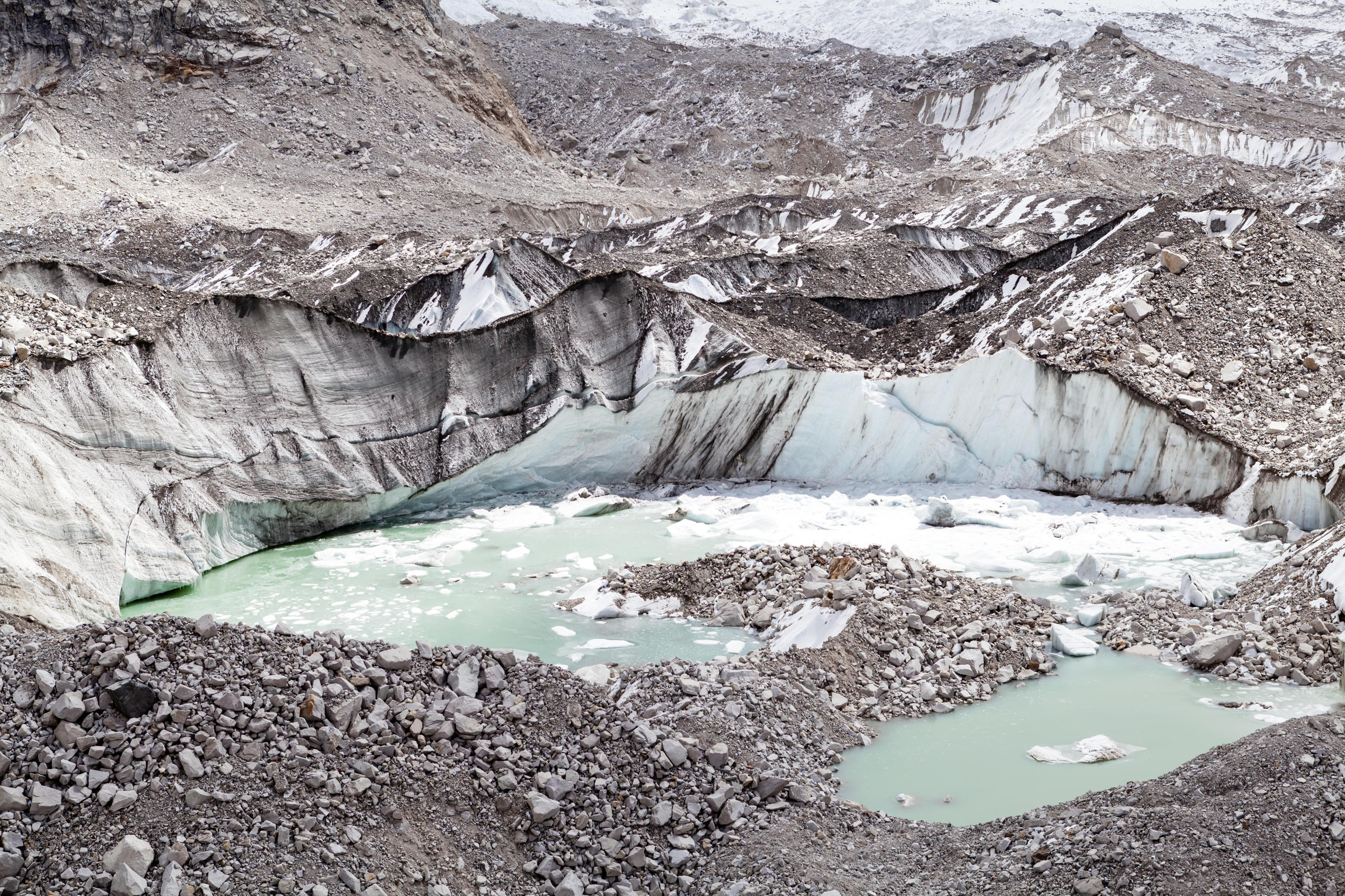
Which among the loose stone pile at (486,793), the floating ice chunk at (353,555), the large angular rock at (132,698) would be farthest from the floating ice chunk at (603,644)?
the large angular rock at (132,698)

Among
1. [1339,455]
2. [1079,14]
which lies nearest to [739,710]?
[1339,455]

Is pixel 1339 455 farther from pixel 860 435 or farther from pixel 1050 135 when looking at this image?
pixel 1050 135

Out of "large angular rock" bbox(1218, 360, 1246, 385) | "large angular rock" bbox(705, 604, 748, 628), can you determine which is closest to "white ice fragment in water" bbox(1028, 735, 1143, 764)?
"large angular rock" bbox(705, 604, 748, 628)

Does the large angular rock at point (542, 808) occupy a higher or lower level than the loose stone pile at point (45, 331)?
lower

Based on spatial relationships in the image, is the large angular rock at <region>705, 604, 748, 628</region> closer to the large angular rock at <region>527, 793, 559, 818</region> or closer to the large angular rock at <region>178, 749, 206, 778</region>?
the large angular rock at <region>527, 793, 559, 818</region>

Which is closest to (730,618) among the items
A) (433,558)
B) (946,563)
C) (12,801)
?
(946,563)

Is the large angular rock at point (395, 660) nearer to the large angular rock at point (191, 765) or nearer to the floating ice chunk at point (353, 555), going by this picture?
the large angular rock at point (191, 765)
